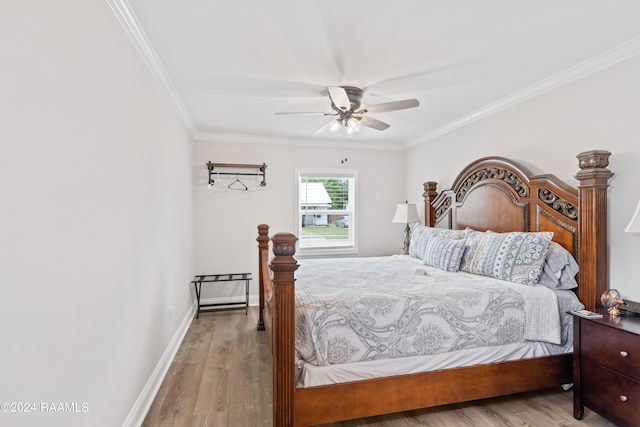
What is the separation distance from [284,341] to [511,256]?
2.00 meters

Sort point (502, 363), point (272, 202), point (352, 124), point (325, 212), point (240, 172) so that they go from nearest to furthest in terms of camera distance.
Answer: point (502, 363) → point (352, 124) → point (240, 172) → point (272, 202) → point (325, 212)

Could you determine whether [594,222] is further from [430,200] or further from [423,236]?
[430,200]

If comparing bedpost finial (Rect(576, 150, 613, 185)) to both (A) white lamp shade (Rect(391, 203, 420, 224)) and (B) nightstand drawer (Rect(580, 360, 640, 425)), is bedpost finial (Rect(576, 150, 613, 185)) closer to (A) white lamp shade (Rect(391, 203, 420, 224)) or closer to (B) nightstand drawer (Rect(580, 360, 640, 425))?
(B) nightstand drawer (Rect(580, 360, 640, 425))

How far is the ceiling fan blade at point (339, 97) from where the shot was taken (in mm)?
2506

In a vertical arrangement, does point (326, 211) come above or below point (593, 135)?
below

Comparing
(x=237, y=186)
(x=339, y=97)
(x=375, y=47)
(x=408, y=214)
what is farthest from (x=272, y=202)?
(x=375, y=47)

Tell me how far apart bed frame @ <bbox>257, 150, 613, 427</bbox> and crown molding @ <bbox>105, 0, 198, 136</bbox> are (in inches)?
59.1

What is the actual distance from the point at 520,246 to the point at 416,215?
193 cm

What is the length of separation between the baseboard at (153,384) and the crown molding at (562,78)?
4.03 metres

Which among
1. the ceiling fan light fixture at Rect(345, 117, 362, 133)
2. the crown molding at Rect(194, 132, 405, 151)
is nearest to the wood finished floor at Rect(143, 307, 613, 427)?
the ceiling fan light fixture at Rect(345, 117, 362, 133)

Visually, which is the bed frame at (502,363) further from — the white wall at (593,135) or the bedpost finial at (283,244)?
the white wall at (593,135)

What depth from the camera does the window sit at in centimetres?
509

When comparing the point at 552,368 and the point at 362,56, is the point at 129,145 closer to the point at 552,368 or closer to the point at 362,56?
the point at 362,56

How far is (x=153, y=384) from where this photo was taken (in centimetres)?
238
